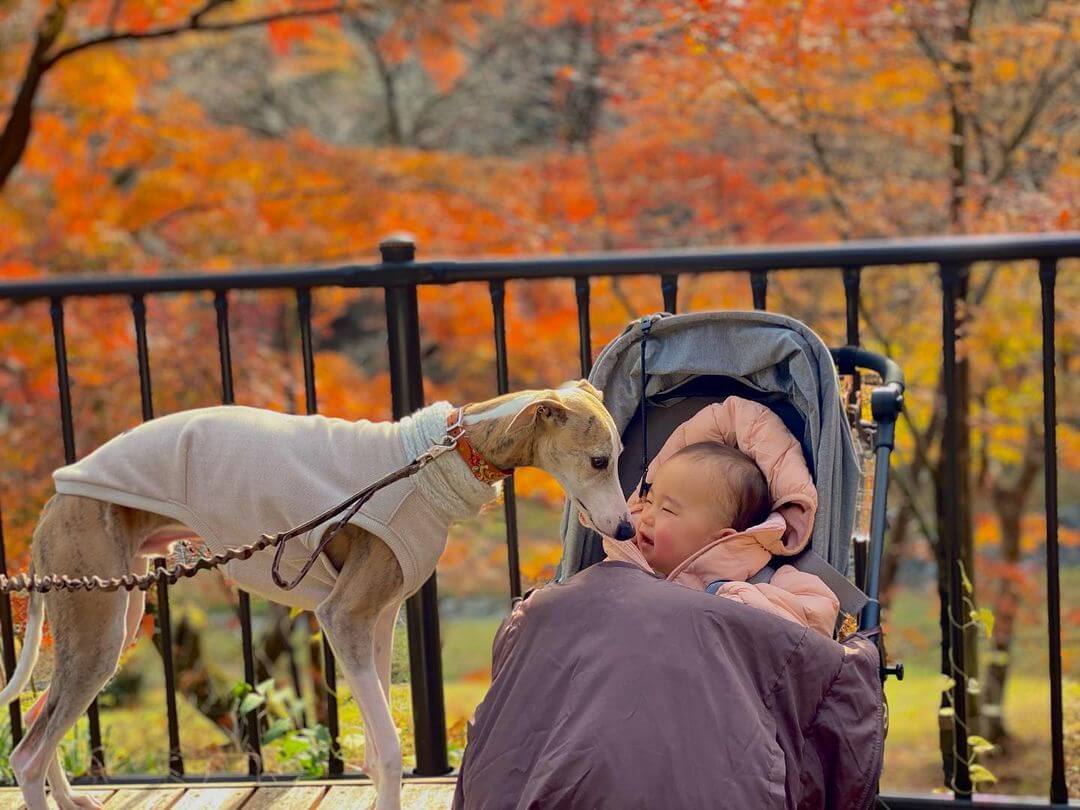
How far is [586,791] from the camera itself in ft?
6.45

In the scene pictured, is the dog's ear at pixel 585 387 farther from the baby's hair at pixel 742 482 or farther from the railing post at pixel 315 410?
the railing post at pixel 315 410

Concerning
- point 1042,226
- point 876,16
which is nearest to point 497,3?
point 876,16

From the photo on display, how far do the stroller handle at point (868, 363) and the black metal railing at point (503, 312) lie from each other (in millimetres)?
110

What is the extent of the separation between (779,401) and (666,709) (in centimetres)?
103

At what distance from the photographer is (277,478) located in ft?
8.09

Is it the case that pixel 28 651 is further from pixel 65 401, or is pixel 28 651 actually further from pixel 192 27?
pixel 192 27

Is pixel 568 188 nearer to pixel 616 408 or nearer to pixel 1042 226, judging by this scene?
pixel 1042 226

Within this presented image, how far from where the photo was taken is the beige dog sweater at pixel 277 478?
2.46 meters

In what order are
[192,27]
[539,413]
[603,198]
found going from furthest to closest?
1. [603,198]
2. [192,27]
3. [539,413]

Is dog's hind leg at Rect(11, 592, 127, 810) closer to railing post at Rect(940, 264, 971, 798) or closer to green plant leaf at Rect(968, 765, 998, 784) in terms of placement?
railing post at Rect(940, 264, 971, 798)

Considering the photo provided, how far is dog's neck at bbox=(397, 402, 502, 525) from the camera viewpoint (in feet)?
8.02

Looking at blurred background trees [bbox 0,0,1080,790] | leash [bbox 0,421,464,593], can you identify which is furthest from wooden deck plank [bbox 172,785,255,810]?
blurred background trees [bbox 0,0,1080,790]

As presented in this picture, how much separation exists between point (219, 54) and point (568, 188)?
6.35 metres

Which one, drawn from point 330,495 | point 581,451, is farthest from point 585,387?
point 330,495
